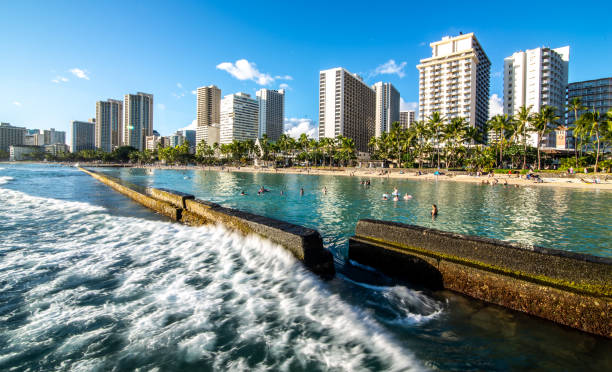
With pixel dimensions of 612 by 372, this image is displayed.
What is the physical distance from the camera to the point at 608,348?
397 centimetres

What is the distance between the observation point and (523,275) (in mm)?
5012

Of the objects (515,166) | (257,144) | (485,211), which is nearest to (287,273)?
(485,211)

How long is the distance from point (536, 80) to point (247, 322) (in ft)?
512

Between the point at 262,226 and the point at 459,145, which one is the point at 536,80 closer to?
the point at 459,145

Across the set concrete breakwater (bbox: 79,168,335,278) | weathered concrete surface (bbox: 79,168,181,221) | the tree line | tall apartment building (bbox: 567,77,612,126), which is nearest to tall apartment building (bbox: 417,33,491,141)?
the tree line

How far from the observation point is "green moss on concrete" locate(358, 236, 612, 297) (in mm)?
4246

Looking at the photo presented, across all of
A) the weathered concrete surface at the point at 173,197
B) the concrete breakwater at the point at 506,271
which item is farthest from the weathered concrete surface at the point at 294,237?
the weathered concrete surface at the point at 173,197

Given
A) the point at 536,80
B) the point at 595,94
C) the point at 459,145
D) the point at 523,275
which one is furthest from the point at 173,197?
the point at 595,94

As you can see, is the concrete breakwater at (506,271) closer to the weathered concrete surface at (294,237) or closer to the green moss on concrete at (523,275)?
the green moss on concrete at (523,275)

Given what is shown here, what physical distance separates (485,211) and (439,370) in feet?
66.5

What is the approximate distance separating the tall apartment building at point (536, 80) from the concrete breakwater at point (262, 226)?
5369 inches

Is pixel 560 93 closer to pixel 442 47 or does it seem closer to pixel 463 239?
pixel 442 47

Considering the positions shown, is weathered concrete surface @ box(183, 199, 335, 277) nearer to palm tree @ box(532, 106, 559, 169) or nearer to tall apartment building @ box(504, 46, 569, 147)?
palm tree @ box(532, 106, 559, 169)

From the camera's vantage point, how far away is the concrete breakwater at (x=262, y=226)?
6.83 metres
